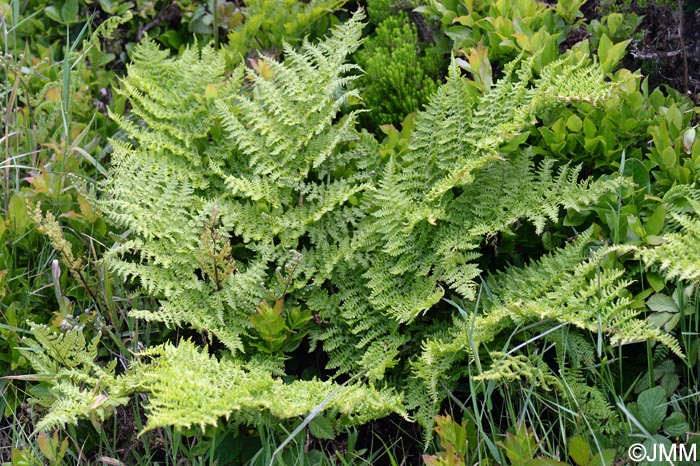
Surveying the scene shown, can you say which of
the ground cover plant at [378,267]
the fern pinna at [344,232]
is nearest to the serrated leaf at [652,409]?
the ground cover plant at [378,267]

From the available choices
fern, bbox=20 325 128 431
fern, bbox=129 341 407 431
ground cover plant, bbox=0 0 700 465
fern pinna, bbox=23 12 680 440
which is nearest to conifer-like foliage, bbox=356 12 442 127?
ground cover plant, bbox=0 0 700 465

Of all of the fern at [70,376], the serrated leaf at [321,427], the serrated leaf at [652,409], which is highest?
the fern at [70,376]

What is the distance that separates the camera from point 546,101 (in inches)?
93.5

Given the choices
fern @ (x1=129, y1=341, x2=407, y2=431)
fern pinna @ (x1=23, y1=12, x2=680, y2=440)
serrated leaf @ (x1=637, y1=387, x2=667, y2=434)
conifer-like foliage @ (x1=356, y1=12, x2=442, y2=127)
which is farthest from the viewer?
conifer-like foliage @ (x1=356, y1=12, x2=442, y2=127)

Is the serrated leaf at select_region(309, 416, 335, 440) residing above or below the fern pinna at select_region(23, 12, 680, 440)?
below

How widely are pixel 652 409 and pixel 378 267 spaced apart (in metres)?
0.92

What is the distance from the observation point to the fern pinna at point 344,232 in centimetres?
226

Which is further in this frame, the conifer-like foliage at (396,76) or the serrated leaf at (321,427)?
the conifer-like foliage at (396,76)

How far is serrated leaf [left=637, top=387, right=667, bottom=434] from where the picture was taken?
2088mm

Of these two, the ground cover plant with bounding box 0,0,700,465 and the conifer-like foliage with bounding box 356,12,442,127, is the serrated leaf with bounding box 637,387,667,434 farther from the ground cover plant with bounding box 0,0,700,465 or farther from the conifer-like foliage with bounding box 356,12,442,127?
the conifer-like foliage with bounding box 356,12,442,127

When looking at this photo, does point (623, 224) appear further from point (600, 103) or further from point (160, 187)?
point (160, 187)

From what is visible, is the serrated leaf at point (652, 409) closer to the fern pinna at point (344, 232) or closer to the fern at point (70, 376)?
the fern pinna at point (344, 232)

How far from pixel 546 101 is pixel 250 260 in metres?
1.09

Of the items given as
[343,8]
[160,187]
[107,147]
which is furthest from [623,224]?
[107,147]
